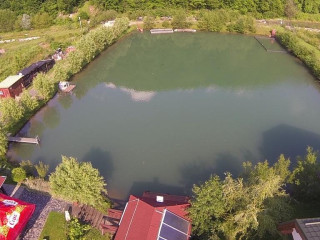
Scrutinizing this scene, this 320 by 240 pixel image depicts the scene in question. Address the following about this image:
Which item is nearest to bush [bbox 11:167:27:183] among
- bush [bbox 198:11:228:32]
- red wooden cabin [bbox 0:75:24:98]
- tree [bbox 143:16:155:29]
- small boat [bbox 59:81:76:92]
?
red wooden cabin [bbox 0:75:24:98]

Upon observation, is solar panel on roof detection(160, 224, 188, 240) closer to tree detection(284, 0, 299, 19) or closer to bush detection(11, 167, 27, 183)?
bush detection(11, 167, 27, 183)

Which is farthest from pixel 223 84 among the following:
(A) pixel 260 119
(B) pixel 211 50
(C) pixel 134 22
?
(C) pixel 134 22

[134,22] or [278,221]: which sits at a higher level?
[278,221]

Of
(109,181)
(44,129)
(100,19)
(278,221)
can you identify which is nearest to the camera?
(278,221)

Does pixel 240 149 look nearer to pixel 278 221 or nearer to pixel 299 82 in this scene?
pixel 278 221

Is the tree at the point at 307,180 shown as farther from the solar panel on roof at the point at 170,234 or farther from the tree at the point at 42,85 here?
the tree at the point at 42,85

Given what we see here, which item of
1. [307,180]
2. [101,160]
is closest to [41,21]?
[101,160]

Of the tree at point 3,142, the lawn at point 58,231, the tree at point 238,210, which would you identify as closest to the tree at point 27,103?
the tree at point 3,142
